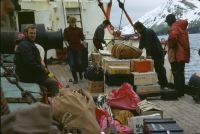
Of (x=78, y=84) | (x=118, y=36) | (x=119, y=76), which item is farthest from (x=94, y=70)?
(x=118, y=36)

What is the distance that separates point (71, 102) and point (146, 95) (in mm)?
4747

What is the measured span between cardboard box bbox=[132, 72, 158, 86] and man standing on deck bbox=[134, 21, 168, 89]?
2.46ft

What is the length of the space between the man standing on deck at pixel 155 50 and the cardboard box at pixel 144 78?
2.46 feet

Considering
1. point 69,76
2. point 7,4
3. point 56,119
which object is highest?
point 7,4

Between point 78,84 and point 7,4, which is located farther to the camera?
point 78,84

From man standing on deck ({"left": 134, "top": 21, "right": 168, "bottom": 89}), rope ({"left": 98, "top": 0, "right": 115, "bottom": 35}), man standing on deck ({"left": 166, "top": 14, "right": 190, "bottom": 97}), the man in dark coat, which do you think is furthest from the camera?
rope ({"left": 98, "top": 0, "right": 115, "bottom": 35})

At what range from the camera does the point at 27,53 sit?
306 inches

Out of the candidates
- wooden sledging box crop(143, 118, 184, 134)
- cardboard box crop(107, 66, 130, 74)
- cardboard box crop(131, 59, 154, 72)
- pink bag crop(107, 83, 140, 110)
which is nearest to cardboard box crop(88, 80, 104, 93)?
cardboard box crop(107, 66, 130, 74)

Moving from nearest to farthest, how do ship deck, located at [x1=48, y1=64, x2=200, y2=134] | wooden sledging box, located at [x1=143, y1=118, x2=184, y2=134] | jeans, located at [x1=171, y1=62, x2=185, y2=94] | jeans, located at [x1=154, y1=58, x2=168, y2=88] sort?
wooden sledging box, located at [x1=143, y1=118, x2=184, y2=134], ship deck, located at [x1=48, y1=64, x2=200, y2=134], jeans, located at [x1=171, y1=62, x2=185, y2=94], jeans, located at [x1=154, y1=58, x2=168, y2=88]

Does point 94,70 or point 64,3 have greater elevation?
point 64,3

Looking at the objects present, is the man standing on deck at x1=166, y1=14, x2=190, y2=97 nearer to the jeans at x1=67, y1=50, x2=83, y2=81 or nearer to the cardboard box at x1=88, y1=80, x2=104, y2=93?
the cardboard box at x1=88, y1=80, x2=104, y2=93

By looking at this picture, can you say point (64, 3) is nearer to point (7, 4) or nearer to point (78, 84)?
point (78, 84)

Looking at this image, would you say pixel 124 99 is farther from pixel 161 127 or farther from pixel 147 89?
pixel 147 89

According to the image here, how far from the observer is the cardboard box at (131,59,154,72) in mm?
10539
